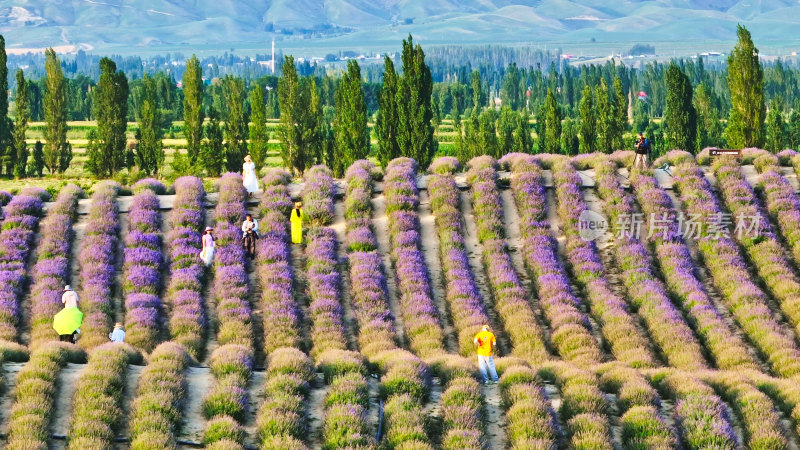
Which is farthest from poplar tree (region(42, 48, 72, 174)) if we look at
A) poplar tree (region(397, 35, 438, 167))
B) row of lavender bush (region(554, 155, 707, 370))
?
row of lavender bush (region(554, 155, 707, 370))

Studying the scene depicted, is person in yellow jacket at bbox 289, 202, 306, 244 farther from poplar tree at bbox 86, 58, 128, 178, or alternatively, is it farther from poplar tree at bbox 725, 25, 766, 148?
poplar tree at bbox 86, 58, 128, 178

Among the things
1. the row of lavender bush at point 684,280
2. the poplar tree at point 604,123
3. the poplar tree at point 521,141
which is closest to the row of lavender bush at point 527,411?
the row of lavender bush at point 684,280

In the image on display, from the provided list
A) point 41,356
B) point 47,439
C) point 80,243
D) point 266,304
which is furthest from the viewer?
point 80,243

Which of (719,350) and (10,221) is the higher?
(10,221)

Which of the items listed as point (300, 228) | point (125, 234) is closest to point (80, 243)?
point (125, 234)

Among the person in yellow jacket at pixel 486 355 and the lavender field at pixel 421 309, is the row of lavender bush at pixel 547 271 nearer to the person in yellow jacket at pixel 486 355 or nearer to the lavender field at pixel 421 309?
the lavender field at pixel 421 309

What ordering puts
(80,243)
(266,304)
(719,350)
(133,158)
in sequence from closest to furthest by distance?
(719,350) → (266,304) → (80,243) → (133,158)

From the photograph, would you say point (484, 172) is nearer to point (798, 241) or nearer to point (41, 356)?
point (798, 241)
